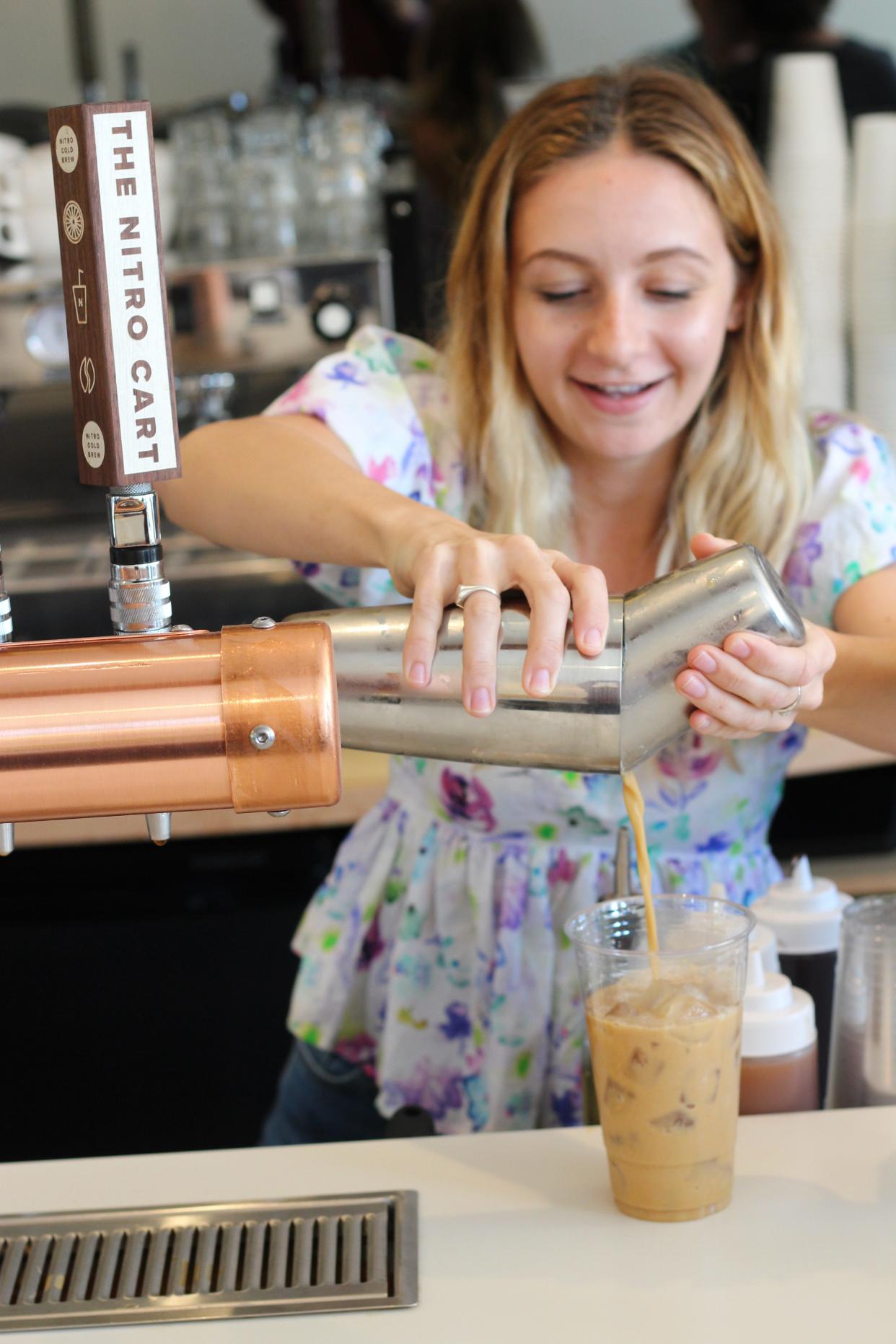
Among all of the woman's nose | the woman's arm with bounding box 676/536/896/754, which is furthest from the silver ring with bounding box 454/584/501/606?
the woman's nose

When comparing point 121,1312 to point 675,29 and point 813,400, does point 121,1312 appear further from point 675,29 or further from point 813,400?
point 675,29

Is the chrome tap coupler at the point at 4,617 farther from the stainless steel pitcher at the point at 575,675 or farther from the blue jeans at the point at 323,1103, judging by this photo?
the blue jeans at the point at 323,1103

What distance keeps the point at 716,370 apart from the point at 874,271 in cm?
110

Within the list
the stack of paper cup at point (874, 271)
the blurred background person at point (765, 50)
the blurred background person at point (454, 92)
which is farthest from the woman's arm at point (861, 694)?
the blurred background person at point (765, 50)

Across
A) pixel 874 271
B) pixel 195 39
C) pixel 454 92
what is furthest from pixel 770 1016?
pixel 195 39

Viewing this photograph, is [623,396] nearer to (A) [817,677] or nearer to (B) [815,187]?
(A) [817,677]

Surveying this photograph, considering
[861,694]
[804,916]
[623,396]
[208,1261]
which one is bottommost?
[208,1261]

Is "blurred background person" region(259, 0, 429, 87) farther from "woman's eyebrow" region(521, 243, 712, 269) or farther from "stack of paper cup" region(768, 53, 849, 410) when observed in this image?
"woman's eyebrow" region(521, 243, 712, 269)

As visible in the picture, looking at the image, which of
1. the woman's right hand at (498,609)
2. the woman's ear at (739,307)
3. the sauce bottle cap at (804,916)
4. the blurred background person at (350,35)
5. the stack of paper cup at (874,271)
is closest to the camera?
A: the woman's right hand at (498,609)

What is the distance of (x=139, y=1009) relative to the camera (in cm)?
247

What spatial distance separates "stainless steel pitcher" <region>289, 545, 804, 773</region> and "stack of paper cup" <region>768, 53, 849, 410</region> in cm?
166

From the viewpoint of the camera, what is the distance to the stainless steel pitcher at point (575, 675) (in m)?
0.85

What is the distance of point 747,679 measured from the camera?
88cm

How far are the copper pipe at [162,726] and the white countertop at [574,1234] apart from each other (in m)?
0.35
